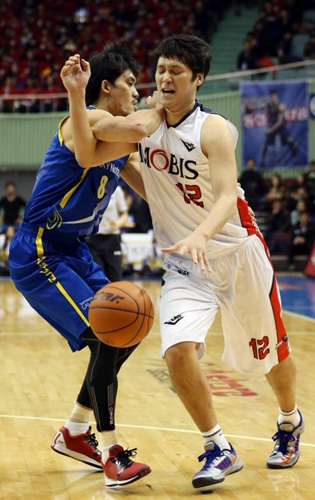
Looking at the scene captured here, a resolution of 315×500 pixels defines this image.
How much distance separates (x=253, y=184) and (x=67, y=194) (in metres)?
13.8

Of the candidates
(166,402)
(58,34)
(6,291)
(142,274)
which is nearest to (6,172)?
(58,34)

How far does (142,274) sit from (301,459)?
478 inches

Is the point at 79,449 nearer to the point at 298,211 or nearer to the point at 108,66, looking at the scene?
the point at 108,66

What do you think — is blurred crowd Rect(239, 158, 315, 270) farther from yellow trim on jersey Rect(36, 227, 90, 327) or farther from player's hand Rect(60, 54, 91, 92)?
player's hand Rect(60, 54, 91, 92)

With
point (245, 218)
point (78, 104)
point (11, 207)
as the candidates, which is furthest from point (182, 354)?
point (11, 207)

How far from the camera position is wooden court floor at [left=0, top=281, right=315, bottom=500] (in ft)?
14.0

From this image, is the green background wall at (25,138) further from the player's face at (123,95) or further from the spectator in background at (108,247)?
the player's face at (123,95)

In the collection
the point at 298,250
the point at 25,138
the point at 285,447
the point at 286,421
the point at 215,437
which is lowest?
the point at 298,250

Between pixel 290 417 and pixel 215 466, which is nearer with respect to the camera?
pixel 215 466

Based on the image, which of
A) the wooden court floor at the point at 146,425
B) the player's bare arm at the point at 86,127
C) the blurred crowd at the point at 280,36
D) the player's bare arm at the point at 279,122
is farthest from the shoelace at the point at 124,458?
the blurred crowd at the point at 280,36

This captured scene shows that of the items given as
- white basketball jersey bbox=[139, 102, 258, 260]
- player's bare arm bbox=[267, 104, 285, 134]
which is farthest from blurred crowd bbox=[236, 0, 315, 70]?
white basketball jersey bbox=[139, 102, 258, 260]

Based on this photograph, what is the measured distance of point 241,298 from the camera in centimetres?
446

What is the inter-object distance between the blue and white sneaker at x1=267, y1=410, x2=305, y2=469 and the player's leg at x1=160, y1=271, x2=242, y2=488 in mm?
307

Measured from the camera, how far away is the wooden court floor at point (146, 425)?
4.27 m
